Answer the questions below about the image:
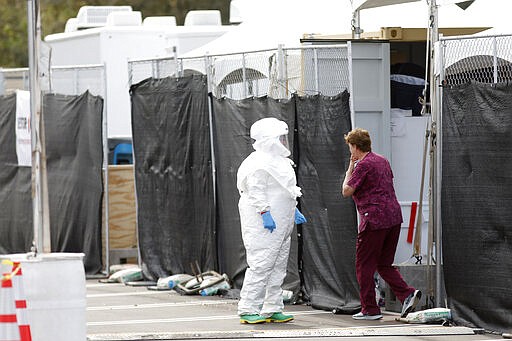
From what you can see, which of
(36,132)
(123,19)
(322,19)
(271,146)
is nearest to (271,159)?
(271,146)

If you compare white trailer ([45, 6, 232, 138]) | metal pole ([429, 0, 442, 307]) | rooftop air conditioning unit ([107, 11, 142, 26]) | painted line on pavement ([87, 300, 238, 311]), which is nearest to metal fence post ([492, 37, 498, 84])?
metal pole ([429, 0, 442, 307])

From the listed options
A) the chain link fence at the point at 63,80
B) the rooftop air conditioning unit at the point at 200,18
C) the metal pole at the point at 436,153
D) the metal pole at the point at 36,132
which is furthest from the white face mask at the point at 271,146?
the rooftop air conditioning unit at the point at 200,18

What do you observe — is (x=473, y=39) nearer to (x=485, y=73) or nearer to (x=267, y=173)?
(x=485, y=73)

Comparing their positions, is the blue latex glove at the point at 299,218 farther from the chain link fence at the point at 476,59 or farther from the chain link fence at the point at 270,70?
the chain link fence at the point at 476,59

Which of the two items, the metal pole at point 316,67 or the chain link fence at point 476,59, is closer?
the chain link fence at point 476,59

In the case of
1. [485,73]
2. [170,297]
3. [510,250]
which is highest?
[485,73]

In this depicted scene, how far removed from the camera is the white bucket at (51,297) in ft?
29.3

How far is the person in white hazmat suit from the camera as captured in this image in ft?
42.2

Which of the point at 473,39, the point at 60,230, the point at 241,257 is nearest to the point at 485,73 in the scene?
the point at 473,39

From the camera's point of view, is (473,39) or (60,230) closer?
(473,39)

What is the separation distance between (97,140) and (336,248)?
5603 millimetres

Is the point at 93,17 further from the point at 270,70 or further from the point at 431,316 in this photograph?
the point at 431,316

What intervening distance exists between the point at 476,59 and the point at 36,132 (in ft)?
16.4

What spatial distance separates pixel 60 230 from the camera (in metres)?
18.9
